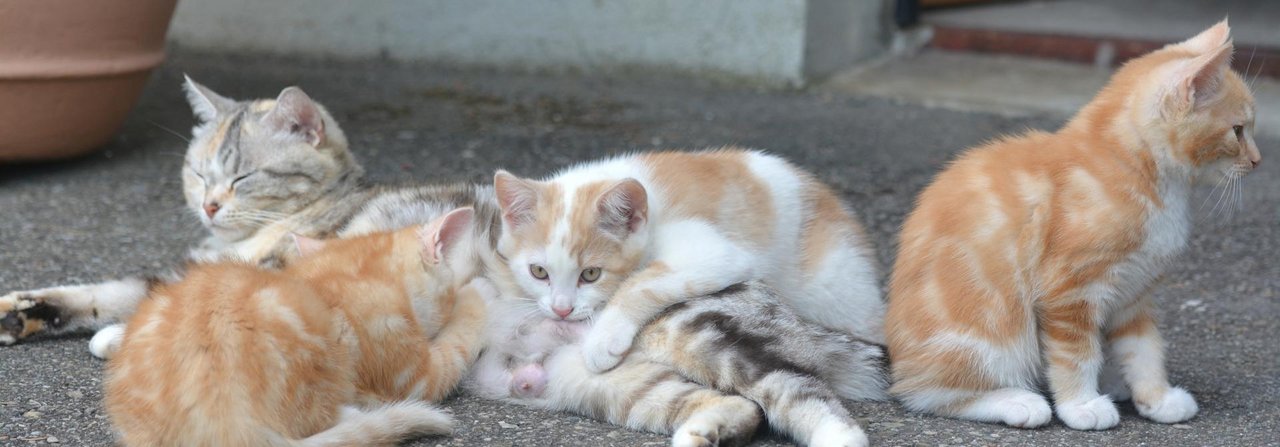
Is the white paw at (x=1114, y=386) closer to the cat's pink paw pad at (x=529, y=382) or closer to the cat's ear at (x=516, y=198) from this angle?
the cat's pink paw pad at (x=529, y=382)

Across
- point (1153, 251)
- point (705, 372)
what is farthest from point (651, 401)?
point (1153, 251)

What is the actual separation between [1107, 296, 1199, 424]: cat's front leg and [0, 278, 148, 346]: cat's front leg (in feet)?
9.03

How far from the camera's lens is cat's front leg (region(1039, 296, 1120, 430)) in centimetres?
304

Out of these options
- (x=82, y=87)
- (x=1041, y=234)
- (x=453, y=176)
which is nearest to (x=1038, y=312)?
(x=1041, y=234)

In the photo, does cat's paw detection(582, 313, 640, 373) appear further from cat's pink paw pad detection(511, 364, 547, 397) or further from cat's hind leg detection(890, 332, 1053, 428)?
cat's hind leg detection(890, 332, 1053, 428)

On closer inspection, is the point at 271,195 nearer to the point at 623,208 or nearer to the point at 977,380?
the point at 623,208

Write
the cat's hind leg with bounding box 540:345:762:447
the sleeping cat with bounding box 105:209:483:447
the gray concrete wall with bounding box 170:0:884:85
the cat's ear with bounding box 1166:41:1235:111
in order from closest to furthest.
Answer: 1. the sleeping cat with bounding box 105:209:483:447
2. the cat's hind leg with bounding box 540:345:762:447
3. the cat's ear with bounding box 1166:41:1235:111
4. the gray concrete wall with bounding box 170:0:884:85

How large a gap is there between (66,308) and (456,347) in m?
1.23

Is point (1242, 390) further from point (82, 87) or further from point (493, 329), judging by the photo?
point (82, 87)

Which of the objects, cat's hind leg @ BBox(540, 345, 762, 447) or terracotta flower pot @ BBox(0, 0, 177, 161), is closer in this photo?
cat's hind leg @ BBox(540, 345, 762, 447)

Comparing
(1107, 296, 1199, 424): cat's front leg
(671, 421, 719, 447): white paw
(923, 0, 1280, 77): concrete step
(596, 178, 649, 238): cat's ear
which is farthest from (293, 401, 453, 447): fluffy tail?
(923, 0, 1280, 77): concrete step

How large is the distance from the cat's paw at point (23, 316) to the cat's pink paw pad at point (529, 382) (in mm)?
1386

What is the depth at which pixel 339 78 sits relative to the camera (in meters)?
7.89

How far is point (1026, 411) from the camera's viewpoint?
305 cm
